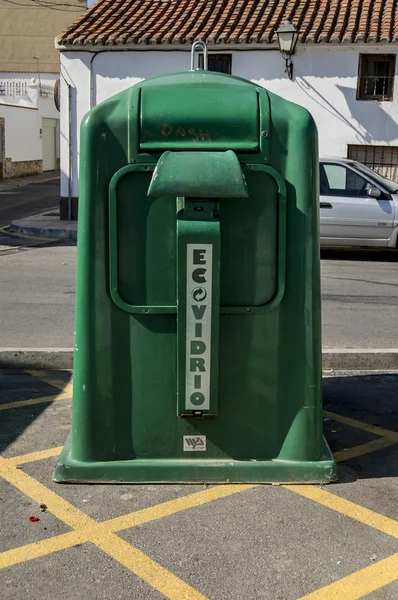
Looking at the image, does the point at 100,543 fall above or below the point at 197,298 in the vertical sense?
below

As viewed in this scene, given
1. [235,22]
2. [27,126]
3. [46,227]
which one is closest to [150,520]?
[46,227]

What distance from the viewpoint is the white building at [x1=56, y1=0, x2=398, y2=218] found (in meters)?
16.6

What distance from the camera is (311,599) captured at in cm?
312

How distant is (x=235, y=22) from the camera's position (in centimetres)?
1770

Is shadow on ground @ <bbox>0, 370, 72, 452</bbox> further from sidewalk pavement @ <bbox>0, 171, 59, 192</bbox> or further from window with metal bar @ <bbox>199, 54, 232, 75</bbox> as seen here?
sidewalk pavement @ <bbox>0, 171, 59, 192</bbox>

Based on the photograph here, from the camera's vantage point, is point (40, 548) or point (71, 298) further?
point (71, 298)

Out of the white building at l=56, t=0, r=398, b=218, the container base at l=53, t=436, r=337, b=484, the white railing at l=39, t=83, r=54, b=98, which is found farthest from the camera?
the white railing at l=39, t=83, r=54, b=98

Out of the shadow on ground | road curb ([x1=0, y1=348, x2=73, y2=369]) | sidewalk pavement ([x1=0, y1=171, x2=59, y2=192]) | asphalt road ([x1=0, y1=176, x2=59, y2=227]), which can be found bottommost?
the shadow on ground

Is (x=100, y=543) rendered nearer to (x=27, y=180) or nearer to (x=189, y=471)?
(x=189, y=471)

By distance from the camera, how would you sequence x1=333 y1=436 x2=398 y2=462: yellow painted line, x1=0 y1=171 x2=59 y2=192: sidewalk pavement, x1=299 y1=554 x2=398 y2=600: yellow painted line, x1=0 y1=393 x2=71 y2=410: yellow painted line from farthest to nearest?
x1=0 y1=171 x2=59 y2=192: sidewalk pavement < x1=0 y1=393 x2=71 y2=410: yellow painted line < x1=333 y1=436 x2=398 y2=462: yellow painted line < x1=299 y1=554 x2=398 y2=600: yellow painted line

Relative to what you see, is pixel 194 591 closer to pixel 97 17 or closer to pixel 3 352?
pixel 3 352

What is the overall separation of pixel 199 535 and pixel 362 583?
788 mm

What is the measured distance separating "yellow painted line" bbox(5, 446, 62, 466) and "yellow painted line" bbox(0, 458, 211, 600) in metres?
0.18

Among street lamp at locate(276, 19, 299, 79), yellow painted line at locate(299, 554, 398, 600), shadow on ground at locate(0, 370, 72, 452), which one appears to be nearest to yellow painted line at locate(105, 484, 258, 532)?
yellow painted line at locate(299, 554, 398, 600)
